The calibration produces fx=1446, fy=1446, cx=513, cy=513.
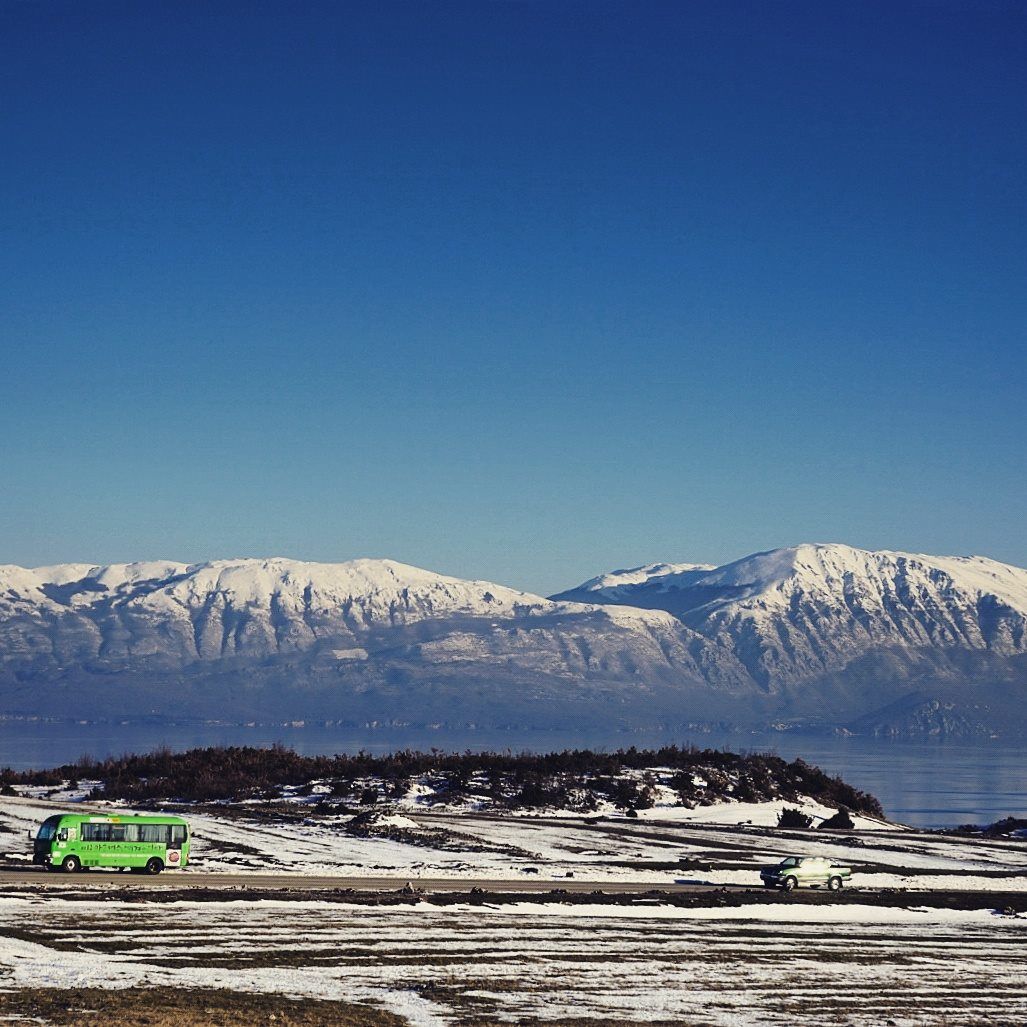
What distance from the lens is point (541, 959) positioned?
36594 mm

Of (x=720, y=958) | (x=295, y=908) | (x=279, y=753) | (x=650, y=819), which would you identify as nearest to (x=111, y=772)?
(x=279, y=753)

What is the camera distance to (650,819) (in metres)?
81.6

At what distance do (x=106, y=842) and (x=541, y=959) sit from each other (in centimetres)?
2175

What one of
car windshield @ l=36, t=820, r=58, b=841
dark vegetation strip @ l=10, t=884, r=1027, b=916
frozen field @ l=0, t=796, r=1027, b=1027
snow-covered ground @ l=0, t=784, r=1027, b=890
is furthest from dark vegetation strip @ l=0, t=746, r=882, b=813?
dark vegetation strip @ l=10, t=884, r=1027, b=916

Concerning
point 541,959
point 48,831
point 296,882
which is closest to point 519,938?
point 541,959

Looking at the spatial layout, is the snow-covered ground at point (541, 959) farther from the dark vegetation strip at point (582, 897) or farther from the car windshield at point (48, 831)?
the car windshield at point (48, 831)

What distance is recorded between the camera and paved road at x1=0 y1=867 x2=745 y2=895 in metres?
48.3

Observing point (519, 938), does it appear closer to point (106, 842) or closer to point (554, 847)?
point (106, 842)

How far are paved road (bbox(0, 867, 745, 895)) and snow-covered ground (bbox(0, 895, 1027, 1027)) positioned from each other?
4863 millimetres

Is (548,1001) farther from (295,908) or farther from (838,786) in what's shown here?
(838,786)

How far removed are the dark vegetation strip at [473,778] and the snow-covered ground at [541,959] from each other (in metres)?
37.3

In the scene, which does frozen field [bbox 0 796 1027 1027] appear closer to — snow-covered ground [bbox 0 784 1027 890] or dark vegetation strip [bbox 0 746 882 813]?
snow-covered ground [bbox 0 784 1027 890]

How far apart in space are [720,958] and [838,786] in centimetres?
5915

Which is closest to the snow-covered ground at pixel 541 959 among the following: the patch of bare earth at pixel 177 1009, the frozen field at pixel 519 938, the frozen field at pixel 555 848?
the frozen field at pixel 519 938
